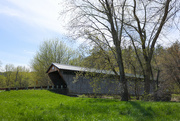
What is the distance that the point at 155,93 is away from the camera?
1246cm

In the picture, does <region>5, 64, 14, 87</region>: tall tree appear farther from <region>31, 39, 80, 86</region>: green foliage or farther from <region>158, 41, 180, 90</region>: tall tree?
<region>158, 41, 180, 90</region>: tall tree

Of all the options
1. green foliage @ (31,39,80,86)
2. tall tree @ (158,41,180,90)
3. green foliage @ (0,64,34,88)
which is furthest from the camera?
green foliage @ (0,64,34,88)

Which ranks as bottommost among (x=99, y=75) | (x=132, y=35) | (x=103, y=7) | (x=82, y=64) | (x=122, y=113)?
(x=122, y=113)

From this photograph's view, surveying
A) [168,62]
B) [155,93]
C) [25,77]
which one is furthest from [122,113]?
[25,77]

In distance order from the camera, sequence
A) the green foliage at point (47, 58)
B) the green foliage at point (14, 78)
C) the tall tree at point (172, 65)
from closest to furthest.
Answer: the tall tree at point (172, 65) → the green foliage at point (47, 58) → the green foliage at point (14, 78)

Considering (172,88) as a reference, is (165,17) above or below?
above

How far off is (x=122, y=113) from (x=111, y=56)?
7622 millimetres

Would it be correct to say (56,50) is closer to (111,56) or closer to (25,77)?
(25,77)

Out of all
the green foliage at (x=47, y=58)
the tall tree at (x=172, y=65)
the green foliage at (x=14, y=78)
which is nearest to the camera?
the tall tree at (x=172, y=65)

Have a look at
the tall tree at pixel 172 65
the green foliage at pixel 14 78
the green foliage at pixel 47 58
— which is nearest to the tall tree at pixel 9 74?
the green foliage at pixel 14 78

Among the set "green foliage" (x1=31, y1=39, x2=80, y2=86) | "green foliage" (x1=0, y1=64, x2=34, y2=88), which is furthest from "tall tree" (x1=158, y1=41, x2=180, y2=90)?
"green foliage" (x1=0, y1=64, x2=34, y2=88)

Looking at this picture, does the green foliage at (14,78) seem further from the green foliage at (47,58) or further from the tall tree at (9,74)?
the green foliage at (47,58)

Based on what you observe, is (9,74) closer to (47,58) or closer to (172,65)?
(47,58)

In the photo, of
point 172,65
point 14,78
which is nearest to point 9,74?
point 14,78
